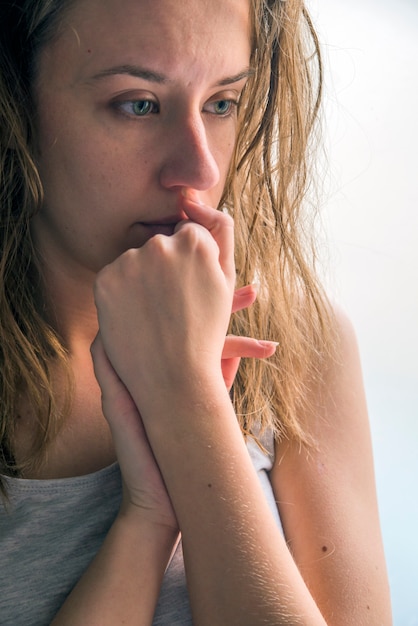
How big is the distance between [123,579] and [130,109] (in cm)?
62

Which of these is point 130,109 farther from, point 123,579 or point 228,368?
point 123,579

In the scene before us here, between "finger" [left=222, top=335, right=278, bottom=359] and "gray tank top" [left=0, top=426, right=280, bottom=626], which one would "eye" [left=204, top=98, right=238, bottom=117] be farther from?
"gray tank top" [left=0, top=426, right=280, bottom=626]

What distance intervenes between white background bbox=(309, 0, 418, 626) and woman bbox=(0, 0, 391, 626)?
78 centimetres

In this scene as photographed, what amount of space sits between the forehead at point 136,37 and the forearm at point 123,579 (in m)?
0.60

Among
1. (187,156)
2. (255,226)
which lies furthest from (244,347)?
→ (255,226)

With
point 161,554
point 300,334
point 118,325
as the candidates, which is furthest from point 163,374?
point 300,334

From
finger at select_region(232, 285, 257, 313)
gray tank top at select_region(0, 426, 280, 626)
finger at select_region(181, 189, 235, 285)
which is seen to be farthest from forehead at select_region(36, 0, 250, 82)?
gray tank top at select_region(0, 426, 280, 626)

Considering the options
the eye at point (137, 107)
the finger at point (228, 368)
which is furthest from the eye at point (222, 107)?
the finger at point (228, 368)

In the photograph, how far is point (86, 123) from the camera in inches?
45.3

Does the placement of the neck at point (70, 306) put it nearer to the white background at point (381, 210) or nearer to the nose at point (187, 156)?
the nose at point (187, 156)

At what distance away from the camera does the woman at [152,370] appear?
3.45 feet

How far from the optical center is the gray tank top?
1.15 m

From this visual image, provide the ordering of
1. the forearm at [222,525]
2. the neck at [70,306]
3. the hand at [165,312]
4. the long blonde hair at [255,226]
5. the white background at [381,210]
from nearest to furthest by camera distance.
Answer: the forearm at [222,525]
the hand at [165,312]
the long blonde hair at [255,226]
the neck at [70,306]
the white background at [381,210]

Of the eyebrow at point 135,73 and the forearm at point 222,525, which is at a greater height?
the eyebrow at point 135,73
